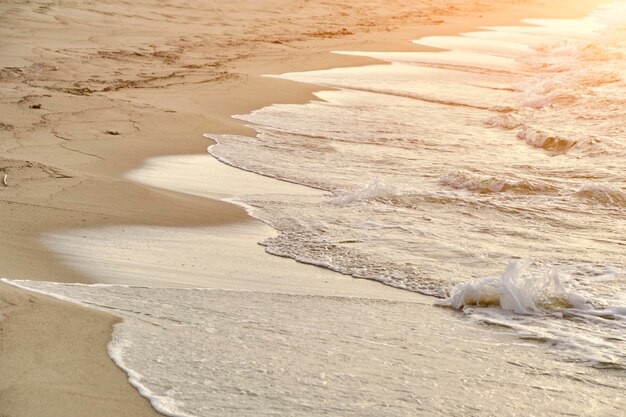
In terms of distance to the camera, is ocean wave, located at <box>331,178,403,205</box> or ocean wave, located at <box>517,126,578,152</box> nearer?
ocean wave, located at <box>331,178,403,205</box>

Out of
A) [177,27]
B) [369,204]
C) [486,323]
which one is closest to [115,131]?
[369,204]

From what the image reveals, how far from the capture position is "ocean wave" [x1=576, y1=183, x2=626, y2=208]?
7613 millimetres

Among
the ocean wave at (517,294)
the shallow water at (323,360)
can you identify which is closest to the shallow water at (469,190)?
the ocean wave at (517,294)

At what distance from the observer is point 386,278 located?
557 centimetres

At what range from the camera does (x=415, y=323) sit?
480cm

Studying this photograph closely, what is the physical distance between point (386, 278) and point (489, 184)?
268cm

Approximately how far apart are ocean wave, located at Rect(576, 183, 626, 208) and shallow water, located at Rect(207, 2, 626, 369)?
16mm

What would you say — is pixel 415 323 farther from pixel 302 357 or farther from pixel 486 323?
pixel 302 357

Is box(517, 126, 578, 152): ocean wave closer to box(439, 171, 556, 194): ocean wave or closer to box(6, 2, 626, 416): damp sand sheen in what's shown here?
box(6, 2, 626, 416): damp sand sheen

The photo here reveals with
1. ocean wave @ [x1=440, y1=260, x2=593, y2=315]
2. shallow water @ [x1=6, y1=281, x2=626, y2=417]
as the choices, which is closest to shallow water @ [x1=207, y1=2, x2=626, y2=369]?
ocean wave @ [x1=440, y1=260, x2=593, y2=315]

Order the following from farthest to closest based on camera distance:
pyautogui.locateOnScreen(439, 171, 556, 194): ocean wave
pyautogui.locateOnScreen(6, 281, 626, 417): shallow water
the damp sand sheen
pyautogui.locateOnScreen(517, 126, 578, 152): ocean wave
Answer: pyautogui.locateOnScreen(517, 126, 578, 152): ocean wave → pyautogui.locateOnScreen(439, 171, 556, 194): ocean wave → the damp sand sheen → pyautogui.locateOnScreen(6, 281, 626, 417): shallow water

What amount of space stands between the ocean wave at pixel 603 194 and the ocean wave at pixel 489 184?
29 centimetres

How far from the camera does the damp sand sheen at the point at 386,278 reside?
396 cm

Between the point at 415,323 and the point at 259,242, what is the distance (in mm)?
1684
